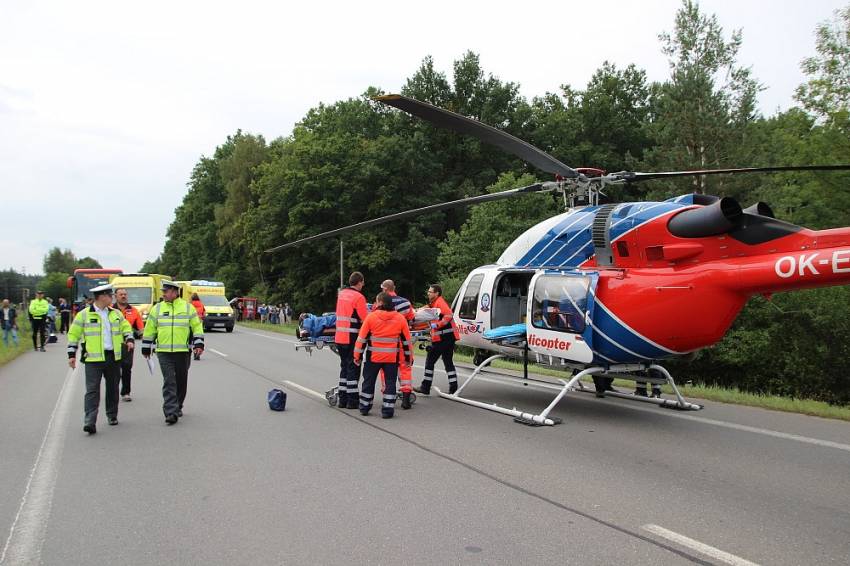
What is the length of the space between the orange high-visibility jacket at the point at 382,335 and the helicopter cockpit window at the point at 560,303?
1.94m

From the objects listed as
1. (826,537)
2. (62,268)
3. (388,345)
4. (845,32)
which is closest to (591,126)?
(845,32)

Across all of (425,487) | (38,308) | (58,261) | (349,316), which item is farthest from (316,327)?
(58,261)

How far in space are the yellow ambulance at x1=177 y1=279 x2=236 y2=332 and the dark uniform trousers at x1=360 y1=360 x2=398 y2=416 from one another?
23.8 meters

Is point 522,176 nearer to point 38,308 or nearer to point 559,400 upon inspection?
point 38,308

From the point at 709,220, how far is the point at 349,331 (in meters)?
4.96

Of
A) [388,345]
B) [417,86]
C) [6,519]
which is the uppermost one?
[417,86]

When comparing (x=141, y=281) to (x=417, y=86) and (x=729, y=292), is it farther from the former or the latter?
(x=417, y=86)

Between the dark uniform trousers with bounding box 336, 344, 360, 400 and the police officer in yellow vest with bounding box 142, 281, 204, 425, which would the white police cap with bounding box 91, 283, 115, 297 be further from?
the dark uniform trousers with bounding box 336, 344, 360, 400

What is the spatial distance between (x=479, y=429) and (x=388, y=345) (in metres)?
1.73

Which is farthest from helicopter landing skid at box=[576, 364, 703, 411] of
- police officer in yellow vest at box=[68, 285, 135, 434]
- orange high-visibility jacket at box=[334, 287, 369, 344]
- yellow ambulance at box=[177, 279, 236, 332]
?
yellow ambulance at box=[177, 279, 236, 332]

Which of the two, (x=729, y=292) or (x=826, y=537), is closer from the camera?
(x=826, y=537)

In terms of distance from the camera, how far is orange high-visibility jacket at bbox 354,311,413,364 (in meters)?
8.51

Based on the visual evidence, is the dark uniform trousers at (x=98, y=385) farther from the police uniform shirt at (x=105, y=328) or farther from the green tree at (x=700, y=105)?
the green tree at (x=700, y=105)

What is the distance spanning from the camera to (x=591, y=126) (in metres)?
43.3
